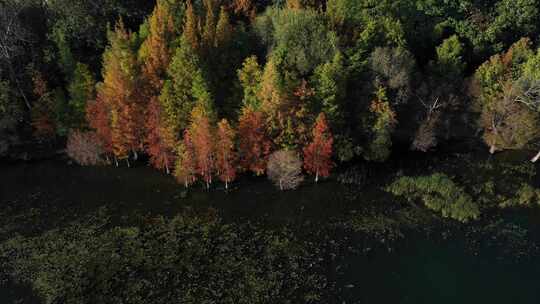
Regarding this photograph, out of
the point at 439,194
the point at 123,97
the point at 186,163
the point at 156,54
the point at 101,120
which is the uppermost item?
the point at 156,54

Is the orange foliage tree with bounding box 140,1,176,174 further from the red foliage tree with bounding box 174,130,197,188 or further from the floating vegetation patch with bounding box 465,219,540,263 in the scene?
the floating vegetation patch with bounding box 465,219,540,263

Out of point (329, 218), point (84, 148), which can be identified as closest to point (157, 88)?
point (84, 148)

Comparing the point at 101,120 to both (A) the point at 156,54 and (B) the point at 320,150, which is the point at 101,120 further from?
(B) the point at 320,150

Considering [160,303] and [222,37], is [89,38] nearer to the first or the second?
[222,37]

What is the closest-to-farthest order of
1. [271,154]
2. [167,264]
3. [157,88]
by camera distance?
[167,264] < [271,154] < [157,88]

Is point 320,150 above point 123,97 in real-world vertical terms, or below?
below

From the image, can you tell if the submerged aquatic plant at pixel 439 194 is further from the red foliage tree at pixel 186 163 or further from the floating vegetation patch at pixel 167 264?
the red foliage tree at pixel 186 163
